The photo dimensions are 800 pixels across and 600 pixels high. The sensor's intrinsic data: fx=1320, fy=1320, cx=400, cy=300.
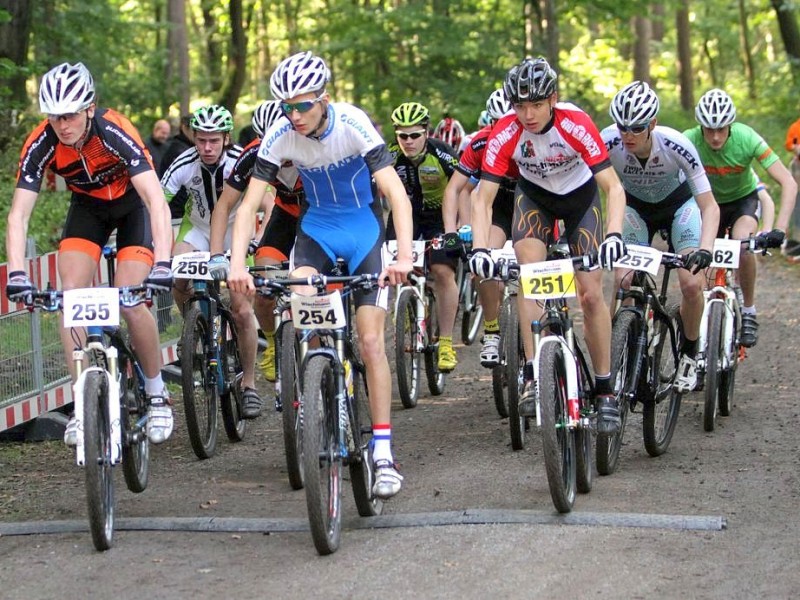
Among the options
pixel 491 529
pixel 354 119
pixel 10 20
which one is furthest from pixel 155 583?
pixel 10 20

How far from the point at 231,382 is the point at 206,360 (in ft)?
1.26

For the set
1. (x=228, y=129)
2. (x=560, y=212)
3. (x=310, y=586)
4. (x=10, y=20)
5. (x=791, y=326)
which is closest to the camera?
(x=310, y=586)

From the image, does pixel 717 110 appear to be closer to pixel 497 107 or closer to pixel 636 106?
pixel 636 106

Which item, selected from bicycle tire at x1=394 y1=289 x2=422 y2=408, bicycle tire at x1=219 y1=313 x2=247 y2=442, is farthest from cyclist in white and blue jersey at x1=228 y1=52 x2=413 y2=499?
bicycle tire at x1=394 y1=289 x2=422 y2=408

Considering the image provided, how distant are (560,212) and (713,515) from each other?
2.01 metres

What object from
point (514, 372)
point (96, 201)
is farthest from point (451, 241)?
point (96, 201)

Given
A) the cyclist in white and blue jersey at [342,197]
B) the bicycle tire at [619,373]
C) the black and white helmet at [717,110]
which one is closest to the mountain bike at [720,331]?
the black and white helmet at [717,110]

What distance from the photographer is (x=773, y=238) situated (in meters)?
9.06

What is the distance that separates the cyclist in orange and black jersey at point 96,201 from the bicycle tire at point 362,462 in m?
1.11

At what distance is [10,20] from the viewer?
15.7m

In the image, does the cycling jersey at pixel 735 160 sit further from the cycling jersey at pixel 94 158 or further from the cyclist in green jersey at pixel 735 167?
the cycling jersey at pixel 94 158

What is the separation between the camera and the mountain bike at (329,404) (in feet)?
19.1

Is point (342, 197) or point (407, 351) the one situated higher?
point (342, 197)

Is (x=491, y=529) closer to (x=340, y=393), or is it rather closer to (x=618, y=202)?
(x=340, y=393)
